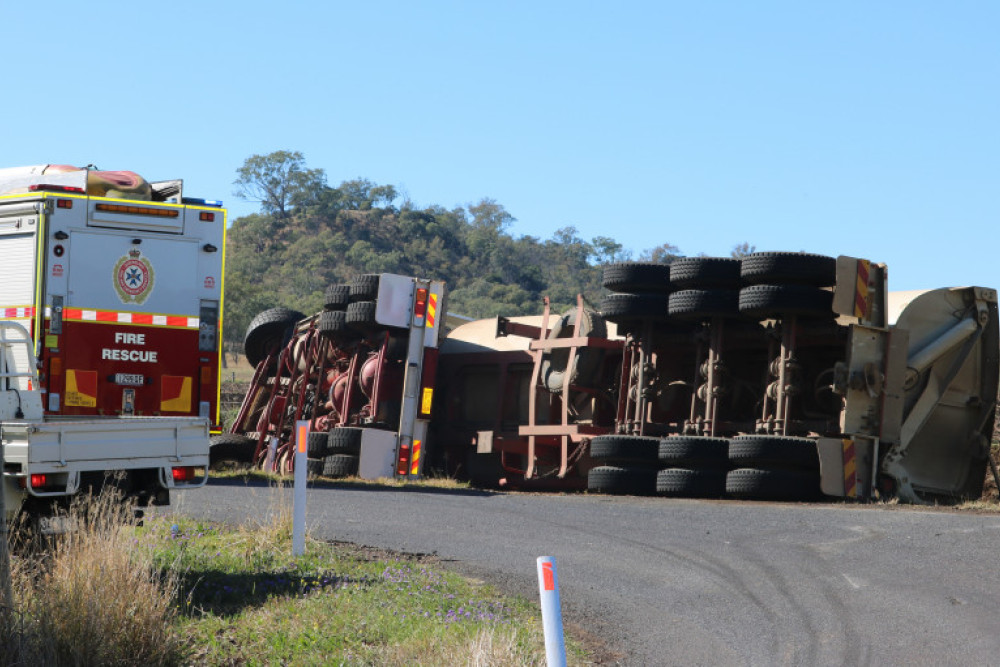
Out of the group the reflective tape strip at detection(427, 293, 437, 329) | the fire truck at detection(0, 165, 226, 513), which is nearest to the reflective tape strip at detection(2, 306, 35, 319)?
the fire truck at detection(0, 165, 226, 513)

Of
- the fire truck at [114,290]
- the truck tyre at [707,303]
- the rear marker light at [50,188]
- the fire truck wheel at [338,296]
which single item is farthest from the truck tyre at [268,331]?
the truck tyre at [707,303]

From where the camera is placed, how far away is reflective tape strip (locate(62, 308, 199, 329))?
45.4 ft

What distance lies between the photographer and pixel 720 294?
14.8 metres

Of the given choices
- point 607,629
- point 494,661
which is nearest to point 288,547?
point 607,629

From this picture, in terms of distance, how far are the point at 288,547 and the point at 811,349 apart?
7.26 metres

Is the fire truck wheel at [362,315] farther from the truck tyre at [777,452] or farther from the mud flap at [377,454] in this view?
the truck tyre at [777,452]

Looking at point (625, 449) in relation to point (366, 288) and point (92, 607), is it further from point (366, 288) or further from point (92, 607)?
point (92, 607)

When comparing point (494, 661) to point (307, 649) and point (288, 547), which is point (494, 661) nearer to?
point (307, 649)

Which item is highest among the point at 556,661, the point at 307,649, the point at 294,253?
the point at 294,253

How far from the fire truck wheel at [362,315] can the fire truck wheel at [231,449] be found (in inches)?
129

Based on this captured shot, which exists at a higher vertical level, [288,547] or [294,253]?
[294,253]

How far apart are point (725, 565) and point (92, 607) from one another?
14.4 feet

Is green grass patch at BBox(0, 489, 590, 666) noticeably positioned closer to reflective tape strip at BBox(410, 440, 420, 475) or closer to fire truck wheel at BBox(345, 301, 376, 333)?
reflective tape strip at BBox(410, 440, 420, 475)

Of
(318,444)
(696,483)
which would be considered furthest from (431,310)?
(696,483)
